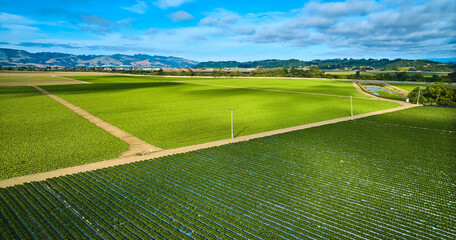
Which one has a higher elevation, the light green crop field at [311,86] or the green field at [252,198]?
the light green crop field at [311,86]

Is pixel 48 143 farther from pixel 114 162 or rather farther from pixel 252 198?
pixel 252 198

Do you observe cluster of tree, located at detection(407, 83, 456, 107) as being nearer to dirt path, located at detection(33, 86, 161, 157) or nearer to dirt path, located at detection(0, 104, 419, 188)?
dirt path, located at detection(0, 104, 419, 188)

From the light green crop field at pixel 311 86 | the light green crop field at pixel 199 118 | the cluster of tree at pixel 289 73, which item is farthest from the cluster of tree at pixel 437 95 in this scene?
the cluster of tree at pixel 289 73

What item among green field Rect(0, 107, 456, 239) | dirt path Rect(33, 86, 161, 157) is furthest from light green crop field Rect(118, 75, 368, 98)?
dirt path Rect(33, 86, 161, 157)

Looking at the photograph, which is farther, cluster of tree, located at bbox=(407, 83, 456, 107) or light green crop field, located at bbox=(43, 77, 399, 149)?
cluster of tree, located at bbox=(407, 83, 456, 107)

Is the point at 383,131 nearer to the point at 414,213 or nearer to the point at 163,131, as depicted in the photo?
the point at 414,213

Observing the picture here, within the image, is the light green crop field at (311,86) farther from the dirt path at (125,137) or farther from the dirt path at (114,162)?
the dirt path at (125,137)
